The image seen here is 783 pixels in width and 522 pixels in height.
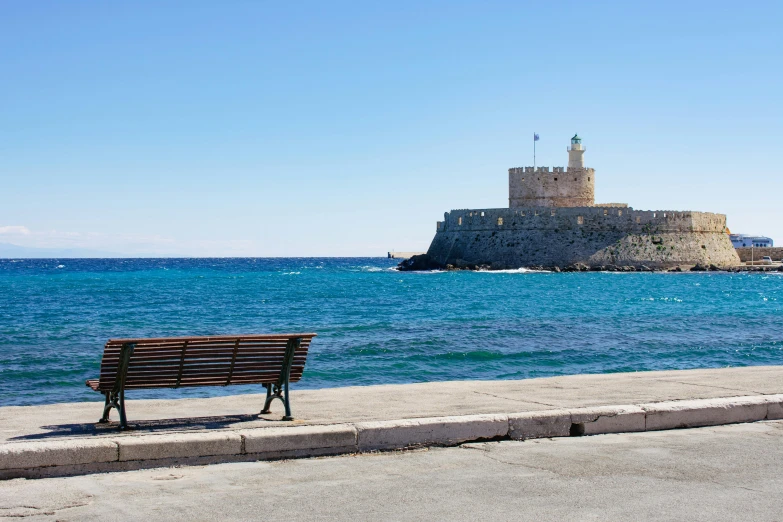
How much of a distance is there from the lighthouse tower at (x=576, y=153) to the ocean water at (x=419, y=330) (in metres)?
26.2

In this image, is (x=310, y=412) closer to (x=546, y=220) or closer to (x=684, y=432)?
(x=684, y=432)

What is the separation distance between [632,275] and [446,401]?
47.9 m

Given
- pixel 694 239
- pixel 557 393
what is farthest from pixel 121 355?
pixel 694 239

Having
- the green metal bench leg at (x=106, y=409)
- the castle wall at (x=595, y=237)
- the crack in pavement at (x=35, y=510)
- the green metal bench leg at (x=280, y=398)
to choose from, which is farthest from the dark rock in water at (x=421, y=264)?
the crack in pavement at (x=35, y=510)

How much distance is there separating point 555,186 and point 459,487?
185ft

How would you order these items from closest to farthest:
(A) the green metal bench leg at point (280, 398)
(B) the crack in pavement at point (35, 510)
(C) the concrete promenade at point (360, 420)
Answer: (B) the crack in pavement at point (35, 510) < (C) the concrete promenade at point (360, 420) < (A) the green metal bench leg at point (280, 398)

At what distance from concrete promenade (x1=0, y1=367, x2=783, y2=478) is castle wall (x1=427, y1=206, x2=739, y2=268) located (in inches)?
1925

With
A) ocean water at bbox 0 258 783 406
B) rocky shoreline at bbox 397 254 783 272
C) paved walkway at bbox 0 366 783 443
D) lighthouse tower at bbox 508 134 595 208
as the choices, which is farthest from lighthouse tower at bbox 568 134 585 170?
paved walkway at bbox 0 366 783 443

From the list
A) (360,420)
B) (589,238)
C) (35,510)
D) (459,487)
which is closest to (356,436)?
(360,420)

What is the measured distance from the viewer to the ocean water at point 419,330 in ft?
41.4

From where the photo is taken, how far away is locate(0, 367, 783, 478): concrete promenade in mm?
4672

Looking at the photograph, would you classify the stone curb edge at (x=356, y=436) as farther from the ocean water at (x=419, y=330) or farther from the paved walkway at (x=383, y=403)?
the ocean water at (x=419, y=330)

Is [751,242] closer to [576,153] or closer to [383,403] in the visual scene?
[576,153]

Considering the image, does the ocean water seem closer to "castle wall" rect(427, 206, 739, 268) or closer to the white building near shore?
"castle wall" rect(427, 206, 739, 268)
